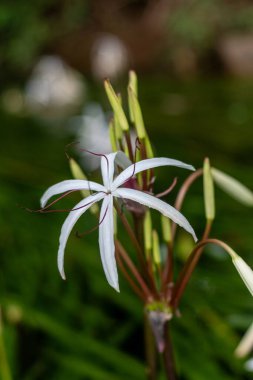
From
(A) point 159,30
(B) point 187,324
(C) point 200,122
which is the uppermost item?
(A) point 159,30

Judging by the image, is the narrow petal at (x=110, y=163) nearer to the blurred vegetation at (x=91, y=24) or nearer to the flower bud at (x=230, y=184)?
the flower bud at (x=230, y=184)

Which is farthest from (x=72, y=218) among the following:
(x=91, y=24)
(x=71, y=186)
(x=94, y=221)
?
(x=91, y=24)

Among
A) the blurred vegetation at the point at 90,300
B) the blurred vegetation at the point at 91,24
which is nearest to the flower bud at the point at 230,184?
the blurred vegetation at the point at 90,300

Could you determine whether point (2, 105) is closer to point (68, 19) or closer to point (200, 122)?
point (200, 122)

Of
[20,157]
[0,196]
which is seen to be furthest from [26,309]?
[20,157]

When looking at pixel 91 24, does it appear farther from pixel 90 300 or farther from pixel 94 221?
pixel 90 300

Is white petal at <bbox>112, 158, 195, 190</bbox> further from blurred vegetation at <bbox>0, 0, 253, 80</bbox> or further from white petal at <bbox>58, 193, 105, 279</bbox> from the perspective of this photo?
blurred vegetation at <bbox>0, 0, 253, 80</bbox>

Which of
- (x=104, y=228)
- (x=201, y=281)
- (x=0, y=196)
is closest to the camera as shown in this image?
(x=104, y=228)
